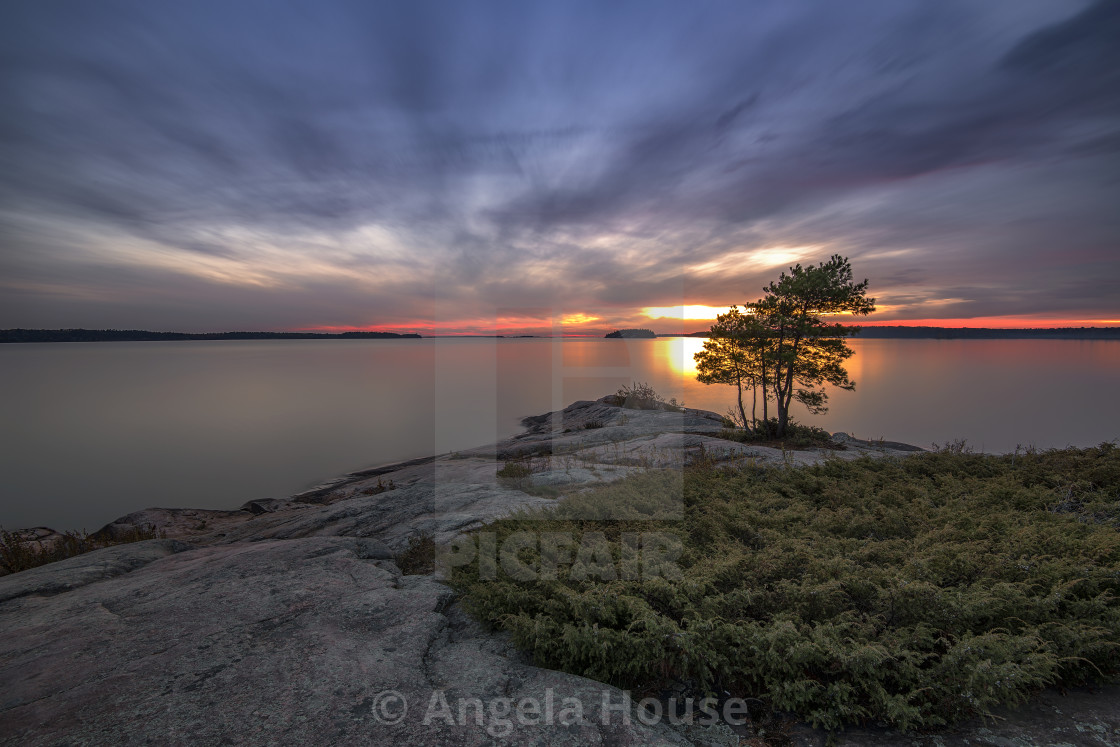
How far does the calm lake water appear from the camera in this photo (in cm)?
1942

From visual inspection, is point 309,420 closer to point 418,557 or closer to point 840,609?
point 418,557

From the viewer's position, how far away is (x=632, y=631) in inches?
153

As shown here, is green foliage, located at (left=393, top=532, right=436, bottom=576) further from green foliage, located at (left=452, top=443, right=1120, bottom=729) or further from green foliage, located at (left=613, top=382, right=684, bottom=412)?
green foliage, located at (left=613, top=382, right=684, bottom=412)

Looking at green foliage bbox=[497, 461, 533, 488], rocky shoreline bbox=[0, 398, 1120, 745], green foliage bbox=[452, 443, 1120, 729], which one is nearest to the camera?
rocky shoreline bbox=[0, 398, 1120, 745]

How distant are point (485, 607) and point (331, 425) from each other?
98.6ft

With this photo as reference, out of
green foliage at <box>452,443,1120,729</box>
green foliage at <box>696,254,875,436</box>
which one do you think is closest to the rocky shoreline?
green foliage at <box>452,443,1120,729</box>

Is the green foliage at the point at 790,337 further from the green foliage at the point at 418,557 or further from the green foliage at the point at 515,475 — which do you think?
the green foliage at the point at 418,557

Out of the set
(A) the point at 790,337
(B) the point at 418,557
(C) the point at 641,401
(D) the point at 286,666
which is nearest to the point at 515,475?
(B) the point at 418,557

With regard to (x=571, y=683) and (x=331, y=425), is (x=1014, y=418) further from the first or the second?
(x=331, y=425)

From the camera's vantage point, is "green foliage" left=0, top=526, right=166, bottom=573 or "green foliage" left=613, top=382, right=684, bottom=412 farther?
"green foliage" left=613, top=382, right=684, bottom=412

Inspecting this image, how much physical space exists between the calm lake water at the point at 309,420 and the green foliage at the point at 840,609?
1887cm

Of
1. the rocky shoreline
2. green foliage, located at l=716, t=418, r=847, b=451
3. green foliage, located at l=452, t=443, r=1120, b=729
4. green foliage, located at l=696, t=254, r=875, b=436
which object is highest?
green foliage, located at l=696, t=254, r=875, b=436

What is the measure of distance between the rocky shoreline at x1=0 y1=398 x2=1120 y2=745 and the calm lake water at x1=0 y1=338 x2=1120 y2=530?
14755mm

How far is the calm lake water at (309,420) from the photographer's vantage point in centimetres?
1942
